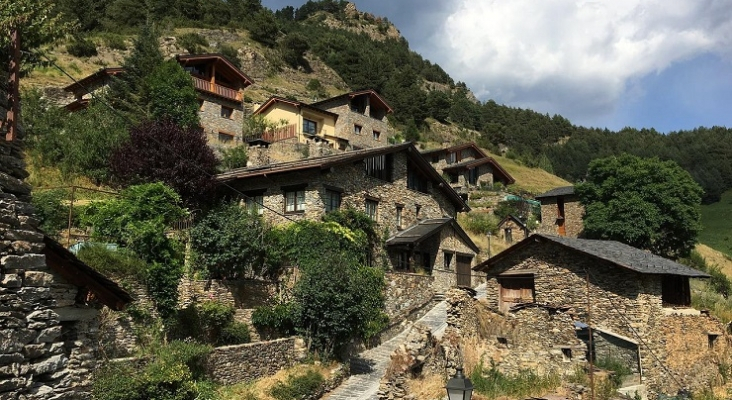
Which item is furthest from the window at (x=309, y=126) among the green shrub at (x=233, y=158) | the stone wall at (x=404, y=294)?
the stone wall at (x=404, y=294)

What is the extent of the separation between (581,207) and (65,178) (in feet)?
119

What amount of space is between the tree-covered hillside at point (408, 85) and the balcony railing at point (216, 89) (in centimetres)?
2330

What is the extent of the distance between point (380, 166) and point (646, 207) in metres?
20.0

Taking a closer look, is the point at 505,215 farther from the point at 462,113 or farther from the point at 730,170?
the point at 730,170

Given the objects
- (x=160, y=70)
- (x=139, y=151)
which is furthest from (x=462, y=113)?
(x=139, y=151)

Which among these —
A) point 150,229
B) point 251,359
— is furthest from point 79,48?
point 251,359

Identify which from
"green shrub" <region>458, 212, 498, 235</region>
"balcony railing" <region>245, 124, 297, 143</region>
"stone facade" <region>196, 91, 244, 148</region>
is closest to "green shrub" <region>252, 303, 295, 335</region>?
"stone facade" <region>196, 91, 244, 148</region>

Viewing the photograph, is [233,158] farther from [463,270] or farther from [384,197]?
[463,270]

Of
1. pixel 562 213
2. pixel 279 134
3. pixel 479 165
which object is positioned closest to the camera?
pixel 562 213

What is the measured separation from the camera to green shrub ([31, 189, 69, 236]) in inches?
789

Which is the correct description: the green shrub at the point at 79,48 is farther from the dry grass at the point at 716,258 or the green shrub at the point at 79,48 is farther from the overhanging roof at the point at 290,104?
the dry grass at the point at 716,258

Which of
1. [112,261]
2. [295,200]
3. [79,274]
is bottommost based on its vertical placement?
[79,274]

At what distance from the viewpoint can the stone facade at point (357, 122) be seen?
51875mm

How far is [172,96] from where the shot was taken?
37250mm
